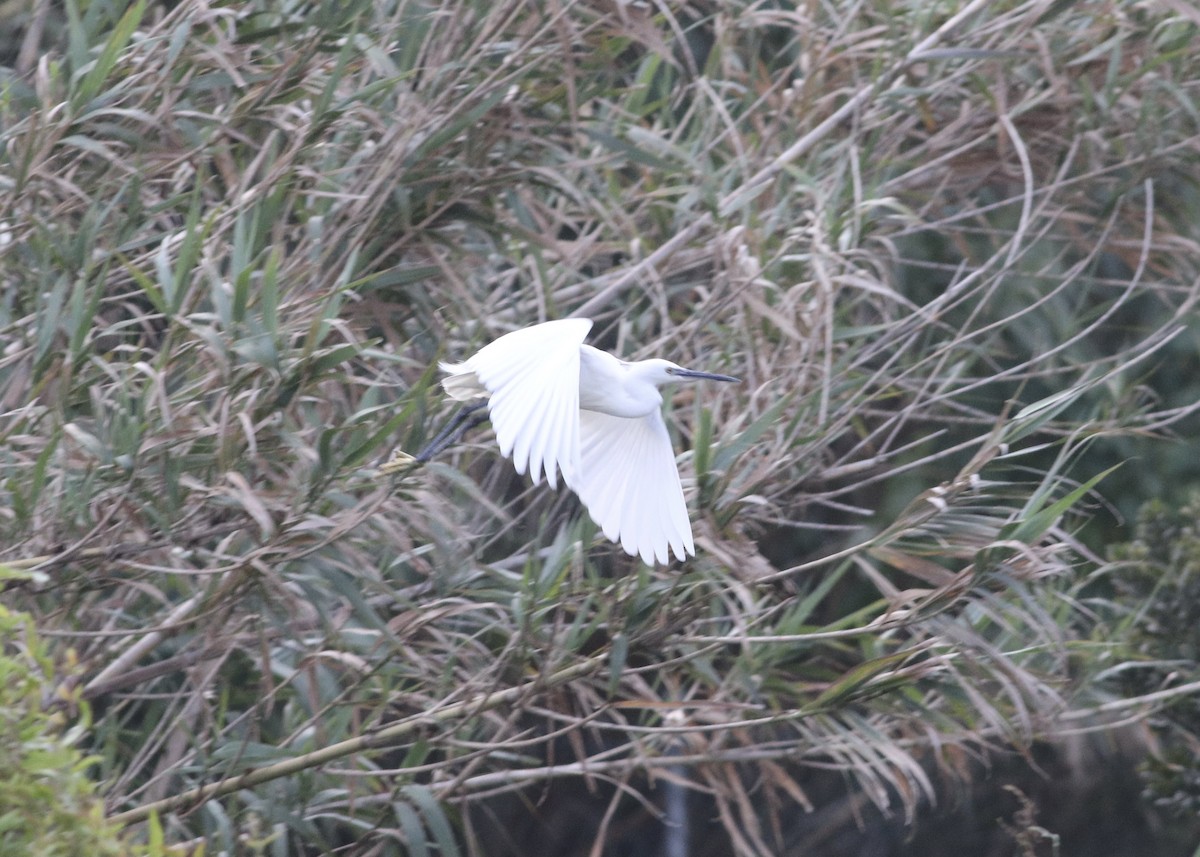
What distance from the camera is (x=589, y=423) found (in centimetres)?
260

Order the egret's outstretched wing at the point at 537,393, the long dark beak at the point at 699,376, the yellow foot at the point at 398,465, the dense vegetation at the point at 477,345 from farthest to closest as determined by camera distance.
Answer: the long dark beak at the point at 699,376, the dense vegetation at the point at 477,345, the yellow foot at the point at 398,465, the egret's outstretched wing at the point at 537,393

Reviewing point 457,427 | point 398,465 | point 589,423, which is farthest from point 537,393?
point 589,423

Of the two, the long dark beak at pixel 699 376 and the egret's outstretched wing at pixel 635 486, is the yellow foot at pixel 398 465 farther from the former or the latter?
the long dark beak at pixel 699 376

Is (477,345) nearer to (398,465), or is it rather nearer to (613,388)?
(613,388)

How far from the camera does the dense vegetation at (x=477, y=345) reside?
2.13 m

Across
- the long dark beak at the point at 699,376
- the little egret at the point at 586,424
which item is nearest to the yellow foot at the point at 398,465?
the little egret at the point at 586,424

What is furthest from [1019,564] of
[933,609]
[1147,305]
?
[1147,305]

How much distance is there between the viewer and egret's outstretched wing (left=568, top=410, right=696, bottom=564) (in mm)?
2131

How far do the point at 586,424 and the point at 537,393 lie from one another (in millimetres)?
625

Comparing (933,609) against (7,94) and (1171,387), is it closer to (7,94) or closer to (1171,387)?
(7,94)

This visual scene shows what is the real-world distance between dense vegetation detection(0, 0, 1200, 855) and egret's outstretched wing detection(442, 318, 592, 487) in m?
0.12

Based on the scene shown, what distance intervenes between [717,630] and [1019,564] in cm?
71

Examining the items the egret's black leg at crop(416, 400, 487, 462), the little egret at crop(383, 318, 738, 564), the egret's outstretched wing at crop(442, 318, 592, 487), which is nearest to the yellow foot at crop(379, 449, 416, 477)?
the little egret at crop(383, 318, 738, 564)

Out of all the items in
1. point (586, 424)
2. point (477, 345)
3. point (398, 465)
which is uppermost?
point (398, 465)
